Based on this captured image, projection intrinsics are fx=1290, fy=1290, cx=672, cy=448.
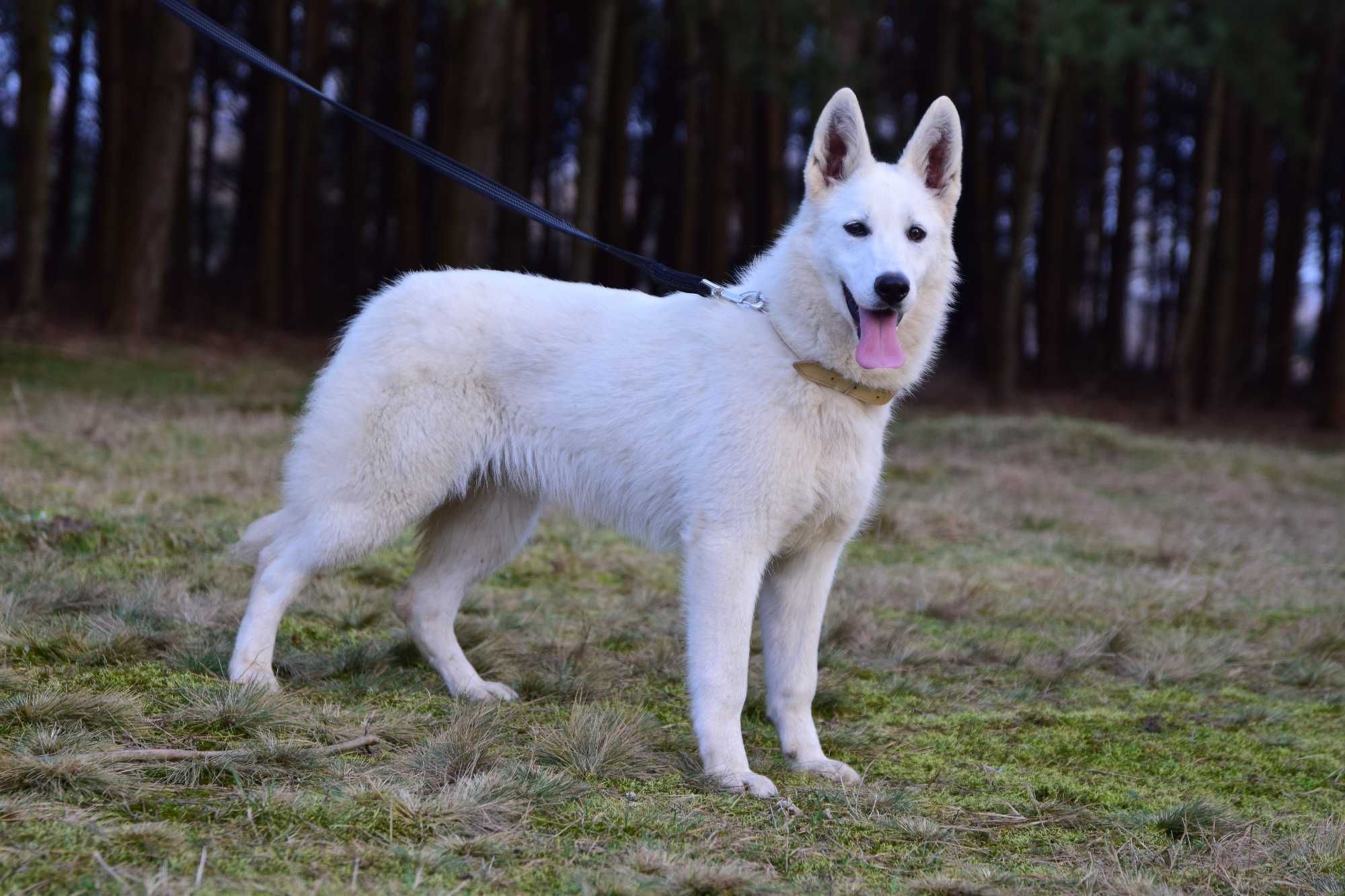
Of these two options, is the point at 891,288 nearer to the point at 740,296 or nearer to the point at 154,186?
the point at 740,296

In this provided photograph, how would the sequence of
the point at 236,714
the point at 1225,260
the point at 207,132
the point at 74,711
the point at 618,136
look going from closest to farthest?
the point at 74,711 → the point at 236,714 → the point at 1225,260 → the point at 618,136 → the point at 207,132

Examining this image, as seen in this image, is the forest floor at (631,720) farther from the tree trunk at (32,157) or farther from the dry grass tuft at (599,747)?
the tree trunk at (32,157)

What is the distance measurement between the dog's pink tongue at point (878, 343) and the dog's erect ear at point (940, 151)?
1.80 ft

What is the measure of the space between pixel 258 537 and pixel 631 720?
1.53 metres

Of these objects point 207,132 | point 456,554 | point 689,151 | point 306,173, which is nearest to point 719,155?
point 689,151

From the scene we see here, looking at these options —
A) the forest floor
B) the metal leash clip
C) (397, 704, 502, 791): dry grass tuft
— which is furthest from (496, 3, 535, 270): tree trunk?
(397, 704, 502, 791): dry grass tuft

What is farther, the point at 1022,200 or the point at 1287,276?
the point at 1287,276

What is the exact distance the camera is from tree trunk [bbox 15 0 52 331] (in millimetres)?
14836

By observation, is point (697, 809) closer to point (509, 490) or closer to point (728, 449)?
point (728, 449)

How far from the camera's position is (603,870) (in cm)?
274

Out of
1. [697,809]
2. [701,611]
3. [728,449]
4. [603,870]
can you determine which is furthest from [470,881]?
[728,449]

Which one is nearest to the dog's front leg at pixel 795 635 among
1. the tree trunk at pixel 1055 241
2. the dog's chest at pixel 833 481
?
the dog's chest at pixel 833 481

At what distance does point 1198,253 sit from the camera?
60.0 ft

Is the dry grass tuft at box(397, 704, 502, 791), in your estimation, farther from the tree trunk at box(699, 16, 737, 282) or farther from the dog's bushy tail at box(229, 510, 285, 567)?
the tree trunk at box(699, 16, 737, 282)
